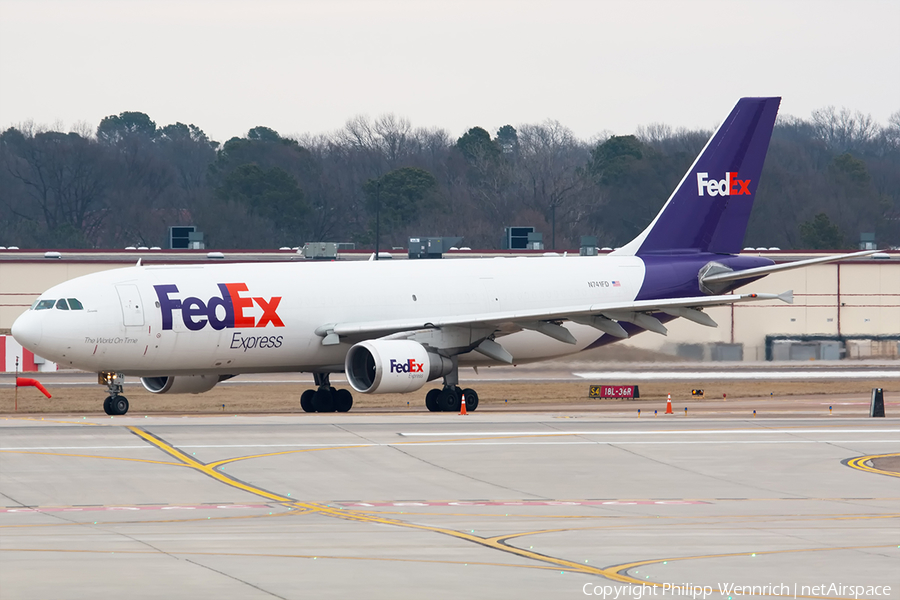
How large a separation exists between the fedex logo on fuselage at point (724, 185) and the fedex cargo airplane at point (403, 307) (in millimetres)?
50

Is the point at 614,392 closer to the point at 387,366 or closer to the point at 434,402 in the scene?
the point at 434,402

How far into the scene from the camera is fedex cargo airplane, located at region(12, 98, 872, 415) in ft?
124

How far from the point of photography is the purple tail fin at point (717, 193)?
48.5 m

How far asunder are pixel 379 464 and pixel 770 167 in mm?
111763

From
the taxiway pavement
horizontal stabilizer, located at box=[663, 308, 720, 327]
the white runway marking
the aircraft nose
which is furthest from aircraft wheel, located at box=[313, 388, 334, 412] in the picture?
the white runway marking

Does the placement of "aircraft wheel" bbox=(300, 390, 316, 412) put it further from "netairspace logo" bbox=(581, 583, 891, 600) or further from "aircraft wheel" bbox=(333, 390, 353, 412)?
"netairspace logo" bbox=(581, 583, 891, 600)

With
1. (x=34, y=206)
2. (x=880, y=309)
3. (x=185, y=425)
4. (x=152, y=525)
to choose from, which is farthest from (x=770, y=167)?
(x=152, y=525)

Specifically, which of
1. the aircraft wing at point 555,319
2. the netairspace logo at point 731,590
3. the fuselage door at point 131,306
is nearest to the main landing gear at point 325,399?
the aircraft wing at point 555,319

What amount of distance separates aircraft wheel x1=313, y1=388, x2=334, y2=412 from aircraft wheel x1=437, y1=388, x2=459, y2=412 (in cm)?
356

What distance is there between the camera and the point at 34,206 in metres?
133

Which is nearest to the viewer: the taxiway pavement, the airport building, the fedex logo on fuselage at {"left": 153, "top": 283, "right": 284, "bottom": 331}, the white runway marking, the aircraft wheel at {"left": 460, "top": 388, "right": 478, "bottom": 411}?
the taxiway pavement

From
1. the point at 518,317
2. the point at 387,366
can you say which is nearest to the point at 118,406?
the point at 387,366

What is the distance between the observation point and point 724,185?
49125 mm

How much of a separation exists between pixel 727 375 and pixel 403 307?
23487 mm
